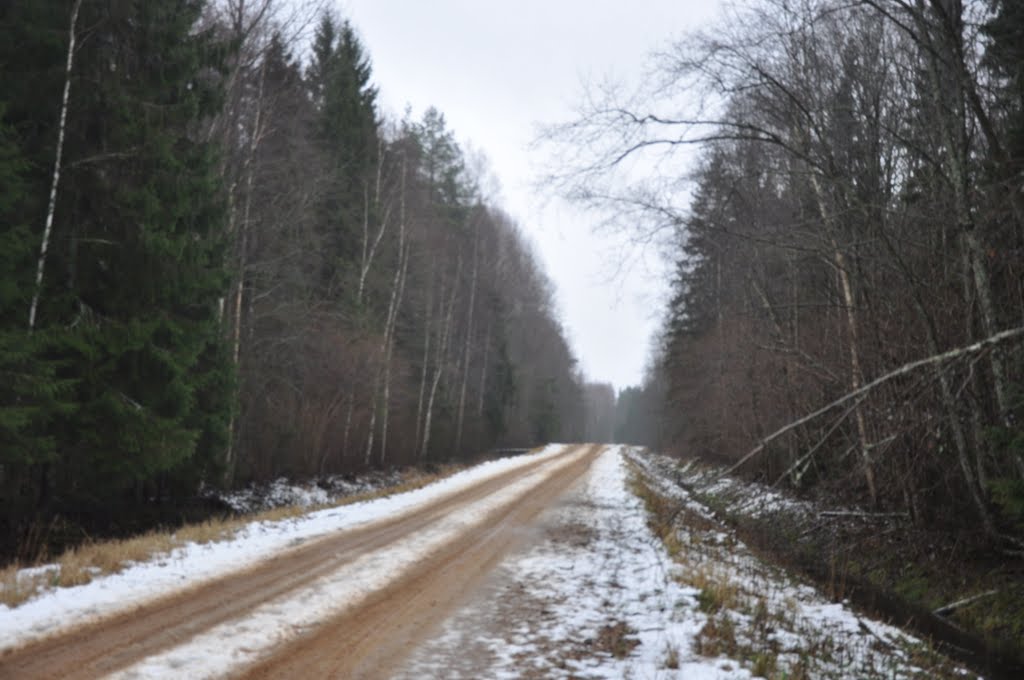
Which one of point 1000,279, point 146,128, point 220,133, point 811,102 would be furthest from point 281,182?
point 1000,279

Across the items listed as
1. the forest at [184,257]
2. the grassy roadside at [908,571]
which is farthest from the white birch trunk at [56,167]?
the grassy roadside at [908,571]

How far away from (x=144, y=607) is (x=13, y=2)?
1055 centimetres

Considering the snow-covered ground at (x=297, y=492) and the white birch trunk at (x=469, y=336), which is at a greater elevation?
the white birch trunk at (x=469, y=336)

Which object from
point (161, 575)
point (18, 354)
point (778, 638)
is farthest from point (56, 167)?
point (778, 638)

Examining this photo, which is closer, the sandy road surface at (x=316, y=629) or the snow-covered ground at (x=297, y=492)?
the sandy road surface at (x=316, y=629)

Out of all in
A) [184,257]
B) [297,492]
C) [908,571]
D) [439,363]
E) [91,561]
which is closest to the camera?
[91,561]

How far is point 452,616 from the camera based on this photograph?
21.7 feet

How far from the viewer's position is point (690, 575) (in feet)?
28.1

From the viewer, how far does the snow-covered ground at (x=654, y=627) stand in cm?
542

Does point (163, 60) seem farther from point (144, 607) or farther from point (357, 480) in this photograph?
point (357, 480)

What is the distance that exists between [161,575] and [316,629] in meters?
2.87

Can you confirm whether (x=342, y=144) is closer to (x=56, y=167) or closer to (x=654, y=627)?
(x=56, y=167)

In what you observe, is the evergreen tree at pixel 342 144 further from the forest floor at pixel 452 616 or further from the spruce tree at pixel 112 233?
the forest floor at pixel 452 616

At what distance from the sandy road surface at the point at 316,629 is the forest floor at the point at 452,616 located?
24mm
